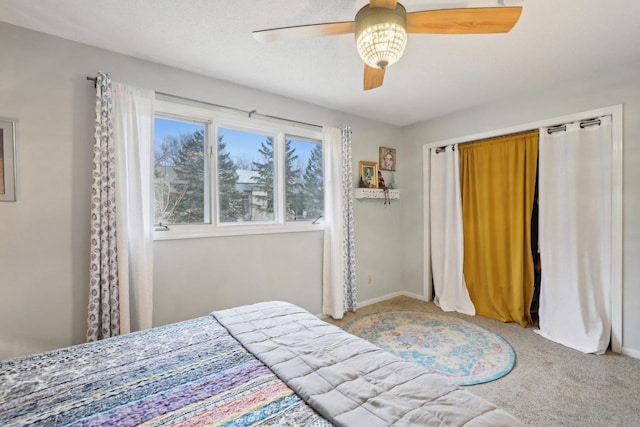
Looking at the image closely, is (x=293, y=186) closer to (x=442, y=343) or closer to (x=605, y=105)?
(x=442, y=343)

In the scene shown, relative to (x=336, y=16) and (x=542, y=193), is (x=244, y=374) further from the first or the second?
(x=542, y=193)

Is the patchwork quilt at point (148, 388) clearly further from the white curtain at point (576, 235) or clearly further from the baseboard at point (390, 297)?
the white curtain at point (576, 235)

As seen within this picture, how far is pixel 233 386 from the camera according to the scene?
111cm

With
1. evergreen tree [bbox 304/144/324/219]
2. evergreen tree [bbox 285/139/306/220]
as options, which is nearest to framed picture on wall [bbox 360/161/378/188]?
evergreen tree [bbox 304/144/324/219]

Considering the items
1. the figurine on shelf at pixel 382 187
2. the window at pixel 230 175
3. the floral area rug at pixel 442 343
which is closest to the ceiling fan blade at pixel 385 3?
the window at pixel 230 175

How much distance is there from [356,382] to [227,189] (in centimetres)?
218

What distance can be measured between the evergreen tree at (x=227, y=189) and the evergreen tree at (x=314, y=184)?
0.83 m

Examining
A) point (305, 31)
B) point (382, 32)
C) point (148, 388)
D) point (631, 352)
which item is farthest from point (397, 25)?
point (631, 352)

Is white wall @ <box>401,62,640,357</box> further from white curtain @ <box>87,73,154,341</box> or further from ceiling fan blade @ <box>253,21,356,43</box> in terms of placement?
white curtain @ <box>87,73,154,341</box>

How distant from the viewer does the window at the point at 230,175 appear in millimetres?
2502

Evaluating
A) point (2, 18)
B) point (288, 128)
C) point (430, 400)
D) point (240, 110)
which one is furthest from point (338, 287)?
point (2, 18)

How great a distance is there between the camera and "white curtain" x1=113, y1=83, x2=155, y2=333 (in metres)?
2.11

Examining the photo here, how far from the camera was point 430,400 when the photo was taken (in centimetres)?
100

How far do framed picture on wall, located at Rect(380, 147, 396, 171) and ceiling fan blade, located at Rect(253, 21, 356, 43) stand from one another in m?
2.63
